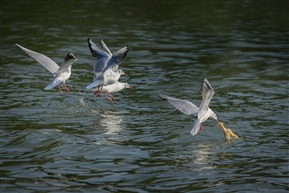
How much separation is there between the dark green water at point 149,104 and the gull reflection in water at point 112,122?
26 millimetres

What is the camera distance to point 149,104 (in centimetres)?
1788

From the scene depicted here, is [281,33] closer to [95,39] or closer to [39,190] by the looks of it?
[95,39]

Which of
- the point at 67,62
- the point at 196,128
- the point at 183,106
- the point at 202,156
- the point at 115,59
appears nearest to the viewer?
the point at 202,156

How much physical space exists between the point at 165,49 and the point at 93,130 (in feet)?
30.2

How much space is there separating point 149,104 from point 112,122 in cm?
184

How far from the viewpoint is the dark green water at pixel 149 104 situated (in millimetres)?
12727

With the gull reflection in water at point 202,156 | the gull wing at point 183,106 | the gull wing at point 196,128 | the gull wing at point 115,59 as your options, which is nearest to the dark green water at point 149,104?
the gull reflection in water at point 202,156

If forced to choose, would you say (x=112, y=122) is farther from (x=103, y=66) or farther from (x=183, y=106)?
(x=183, y=106)

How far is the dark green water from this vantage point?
12.7 meters

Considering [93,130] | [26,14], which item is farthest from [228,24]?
[93,130]

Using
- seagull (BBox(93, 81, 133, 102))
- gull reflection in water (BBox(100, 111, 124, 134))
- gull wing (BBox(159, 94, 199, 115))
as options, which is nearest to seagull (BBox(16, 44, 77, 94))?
seagull (BBox(93, 81, 133, 102))

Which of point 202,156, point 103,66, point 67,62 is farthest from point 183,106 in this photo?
point 67,62

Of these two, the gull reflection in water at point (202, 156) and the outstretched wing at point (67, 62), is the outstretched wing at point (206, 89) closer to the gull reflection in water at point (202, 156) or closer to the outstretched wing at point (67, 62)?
the gull reflection in water at point (202, 156)

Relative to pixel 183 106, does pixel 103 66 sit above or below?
above
